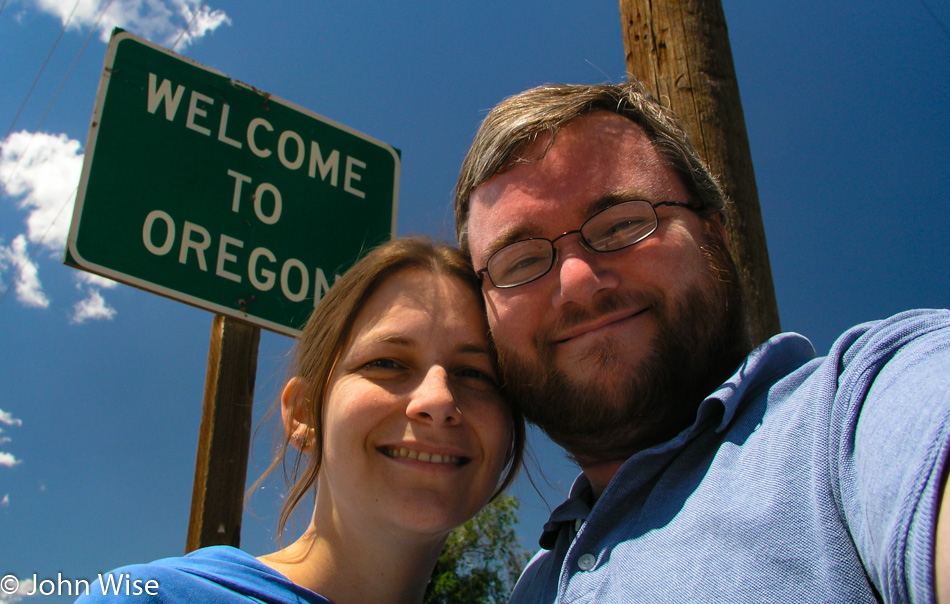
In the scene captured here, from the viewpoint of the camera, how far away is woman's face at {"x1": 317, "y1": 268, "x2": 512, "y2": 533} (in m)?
1.39

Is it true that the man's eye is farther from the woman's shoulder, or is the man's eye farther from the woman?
the woman's shoulder

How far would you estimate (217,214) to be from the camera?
217 cm

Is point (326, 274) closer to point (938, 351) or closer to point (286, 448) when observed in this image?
point (286, 448)

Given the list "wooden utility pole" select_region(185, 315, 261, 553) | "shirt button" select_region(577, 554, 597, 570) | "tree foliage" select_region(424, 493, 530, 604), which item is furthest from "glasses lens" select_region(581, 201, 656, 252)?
"tree foliage" select_region(424, 493, 530, 604)

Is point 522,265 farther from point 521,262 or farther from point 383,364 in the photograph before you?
point 383,364

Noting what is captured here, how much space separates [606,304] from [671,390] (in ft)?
0.76

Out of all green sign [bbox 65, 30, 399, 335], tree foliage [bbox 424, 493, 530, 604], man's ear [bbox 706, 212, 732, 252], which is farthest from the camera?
tree foliage [bbox 424, 493, 530, 604]

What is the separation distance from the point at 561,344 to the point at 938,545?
83cm

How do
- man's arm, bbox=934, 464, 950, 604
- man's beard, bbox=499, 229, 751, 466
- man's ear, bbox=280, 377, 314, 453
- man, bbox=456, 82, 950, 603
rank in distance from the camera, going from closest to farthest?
man's arm, bbox=934, 464, 950, 604 → man, bbox=456, 82, 950, 603 → man's beard, bbox=499, 229, 751, 466 → man's ear, bbox=280, 377, 314, 453

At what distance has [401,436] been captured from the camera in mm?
1400

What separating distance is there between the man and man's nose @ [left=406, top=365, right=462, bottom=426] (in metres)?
0.18

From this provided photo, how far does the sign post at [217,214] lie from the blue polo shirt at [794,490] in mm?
1387

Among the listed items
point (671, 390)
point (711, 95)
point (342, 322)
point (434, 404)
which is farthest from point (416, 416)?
point (711, 95)

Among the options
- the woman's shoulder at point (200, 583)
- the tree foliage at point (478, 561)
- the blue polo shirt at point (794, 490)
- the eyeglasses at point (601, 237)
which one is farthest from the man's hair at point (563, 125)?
the tree foliage at point (478, 561)
